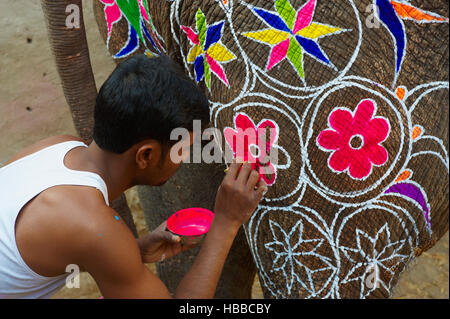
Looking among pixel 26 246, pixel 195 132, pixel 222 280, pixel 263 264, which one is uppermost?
pixel 195 132

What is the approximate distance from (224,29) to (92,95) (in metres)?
0.49

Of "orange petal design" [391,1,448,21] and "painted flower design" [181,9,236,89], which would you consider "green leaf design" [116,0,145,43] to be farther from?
"orange petal design" [391,1,448,21]

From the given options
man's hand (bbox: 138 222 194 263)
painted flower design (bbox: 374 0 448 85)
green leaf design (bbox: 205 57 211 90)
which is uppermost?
painted flower design (bbox: 374 0 448 85)

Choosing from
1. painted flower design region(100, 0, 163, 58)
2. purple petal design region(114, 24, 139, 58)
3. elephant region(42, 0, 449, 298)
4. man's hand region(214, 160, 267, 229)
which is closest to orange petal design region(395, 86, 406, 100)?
elephant region(42, 0, 449, 298)

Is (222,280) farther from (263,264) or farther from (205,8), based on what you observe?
(205,8)

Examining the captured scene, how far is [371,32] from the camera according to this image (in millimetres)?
794

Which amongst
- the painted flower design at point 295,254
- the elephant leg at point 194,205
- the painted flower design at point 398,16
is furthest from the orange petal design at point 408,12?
the elephant leg at point 194,205

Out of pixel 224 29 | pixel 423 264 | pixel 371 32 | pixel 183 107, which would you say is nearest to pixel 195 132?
pixel 183 107

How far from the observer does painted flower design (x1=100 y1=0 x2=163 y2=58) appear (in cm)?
108

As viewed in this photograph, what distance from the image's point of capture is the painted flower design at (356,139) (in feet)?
2.60

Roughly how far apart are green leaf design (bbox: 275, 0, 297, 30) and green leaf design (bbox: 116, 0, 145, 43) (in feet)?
1.24

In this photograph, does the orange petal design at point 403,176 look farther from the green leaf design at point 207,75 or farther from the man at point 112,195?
the green leaf design at point 207,75

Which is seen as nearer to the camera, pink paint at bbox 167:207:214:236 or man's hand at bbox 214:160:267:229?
man's hand at bbox 214:160:267:229

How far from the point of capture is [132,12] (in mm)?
1151
